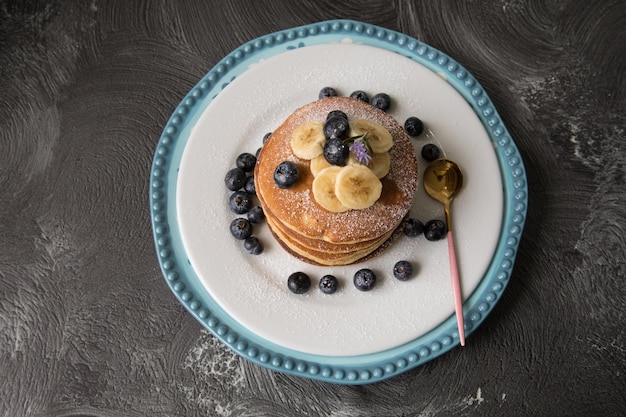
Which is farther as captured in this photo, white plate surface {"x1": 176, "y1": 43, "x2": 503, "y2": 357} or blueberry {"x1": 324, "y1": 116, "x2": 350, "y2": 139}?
white plate surface {"x1": 176, "y1": 43, "x2": 503, "y2": 357}

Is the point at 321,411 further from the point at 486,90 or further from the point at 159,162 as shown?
the point at 486,90

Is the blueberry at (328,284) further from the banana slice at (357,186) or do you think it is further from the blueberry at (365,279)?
the banana slice at (357,186)

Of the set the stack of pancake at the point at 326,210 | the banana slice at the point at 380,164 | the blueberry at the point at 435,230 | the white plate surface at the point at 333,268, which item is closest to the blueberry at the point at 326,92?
the white plate surface at the point at 333,268

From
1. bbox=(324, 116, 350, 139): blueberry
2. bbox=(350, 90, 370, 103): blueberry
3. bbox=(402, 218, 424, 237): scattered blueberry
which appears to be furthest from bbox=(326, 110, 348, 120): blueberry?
bbox=(402, 218, 424, 237): scattered blueberry

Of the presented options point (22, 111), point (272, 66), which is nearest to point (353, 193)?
point (272, 66)

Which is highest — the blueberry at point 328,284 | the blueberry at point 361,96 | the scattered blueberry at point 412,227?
the blueberry at point 361,96

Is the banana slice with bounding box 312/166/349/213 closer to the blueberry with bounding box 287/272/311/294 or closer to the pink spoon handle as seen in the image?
the blueberry with bounding box 287/272/311/294
